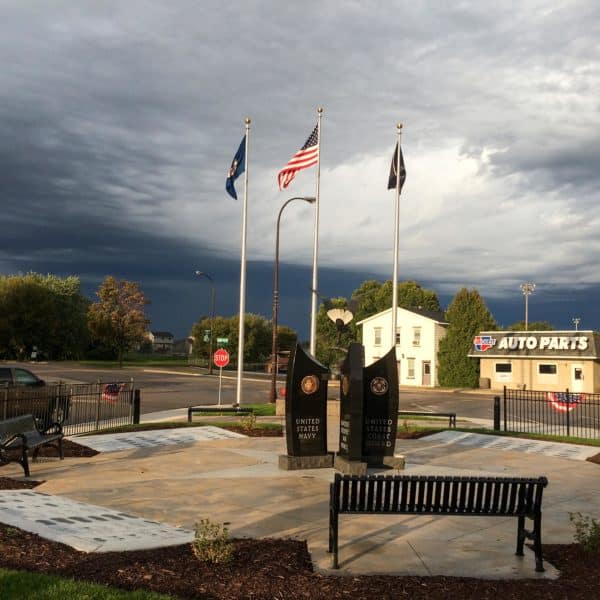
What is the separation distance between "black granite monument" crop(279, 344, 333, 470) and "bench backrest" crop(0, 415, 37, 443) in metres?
5.07

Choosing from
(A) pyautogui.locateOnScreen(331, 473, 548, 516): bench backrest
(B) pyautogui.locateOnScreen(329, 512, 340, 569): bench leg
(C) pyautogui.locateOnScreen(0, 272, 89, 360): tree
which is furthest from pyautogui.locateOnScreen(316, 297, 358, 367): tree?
(B) pyautogui.locateOnScreen(329, 512, 340, 569): bench leg

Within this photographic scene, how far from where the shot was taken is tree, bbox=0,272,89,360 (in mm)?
80812

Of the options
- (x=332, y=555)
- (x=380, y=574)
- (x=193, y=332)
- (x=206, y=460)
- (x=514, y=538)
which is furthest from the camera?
(x=193, y=332)

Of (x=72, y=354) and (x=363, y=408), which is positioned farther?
(x=72, y=354)

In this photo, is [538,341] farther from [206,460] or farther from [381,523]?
[381,523]

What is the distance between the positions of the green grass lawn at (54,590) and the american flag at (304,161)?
19.0m

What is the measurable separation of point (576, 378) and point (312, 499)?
42411 mm

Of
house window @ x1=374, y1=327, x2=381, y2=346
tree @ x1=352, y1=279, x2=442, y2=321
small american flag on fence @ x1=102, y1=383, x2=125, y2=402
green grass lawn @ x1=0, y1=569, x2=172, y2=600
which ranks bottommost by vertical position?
green grass lawn @ x1=0, y1=569, x2=172, y2=600

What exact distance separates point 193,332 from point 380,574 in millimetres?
94673

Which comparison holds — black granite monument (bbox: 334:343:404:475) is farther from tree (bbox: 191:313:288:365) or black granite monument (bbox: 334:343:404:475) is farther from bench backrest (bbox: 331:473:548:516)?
tree (bbox: 191:313:288:365)

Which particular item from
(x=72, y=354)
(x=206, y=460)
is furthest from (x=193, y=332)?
(x=206, y=460)

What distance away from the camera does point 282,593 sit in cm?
596

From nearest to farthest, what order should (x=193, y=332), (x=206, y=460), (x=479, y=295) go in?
(x=206, y=460)
(x=479, y=295)
(x=193, y=332)

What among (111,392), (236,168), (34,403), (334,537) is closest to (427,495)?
(334,537)
